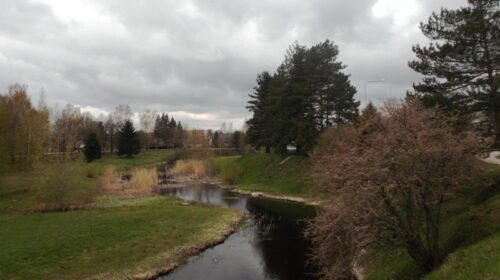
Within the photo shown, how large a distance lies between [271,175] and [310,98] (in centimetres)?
1221

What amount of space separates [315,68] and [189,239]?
32.7 m

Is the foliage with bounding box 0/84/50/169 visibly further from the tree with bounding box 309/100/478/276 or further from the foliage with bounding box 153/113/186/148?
the foliage with bounding box 153/113/186/148

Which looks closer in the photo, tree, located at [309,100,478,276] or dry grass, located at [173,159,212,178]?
tree, located at [309,100,478,276]

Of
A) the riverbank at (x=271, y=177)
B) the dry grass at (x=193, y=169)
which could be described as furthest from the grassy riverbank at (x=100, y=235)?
the dry grass at (x=193, y=169)

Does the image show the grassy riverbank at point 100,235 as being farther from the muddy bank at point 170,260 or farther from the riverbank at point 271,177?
the riverbank at point 271,177

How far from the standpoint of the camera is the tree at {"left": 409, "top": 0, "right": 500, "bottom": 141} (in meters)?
22.5

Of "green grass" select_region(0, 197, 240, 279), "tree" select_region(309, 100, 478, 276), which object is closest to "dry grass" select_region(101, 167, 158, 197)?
"green grass" select_region(0, 197, 240, 279)

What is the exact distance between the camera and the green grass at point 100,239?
1725 centimetres

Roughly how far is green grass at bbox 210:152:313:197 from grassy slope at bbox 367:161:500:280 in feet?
81.9

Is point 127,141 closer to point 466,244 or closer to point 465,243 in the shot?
point 465,243

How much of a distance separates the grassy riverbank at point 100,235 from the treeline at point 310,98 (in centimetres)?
2083

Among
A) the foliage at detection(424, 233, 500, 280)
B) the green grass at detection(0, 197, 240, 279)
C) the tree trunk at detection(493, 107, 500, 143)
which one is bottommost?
the green grass at detection(0, 197, 240, 279)

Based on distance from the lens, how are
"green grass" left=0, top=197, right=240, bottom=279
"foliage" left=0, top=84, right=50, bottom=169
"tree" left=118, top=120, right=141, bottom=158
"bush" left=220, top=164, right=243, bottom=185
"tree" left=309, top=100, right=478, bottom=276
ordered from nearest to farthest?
"tree" left=309, top=100, right=478, bottom=276, "green grass" left=0, top=197, right=240, bottom=279, "foliage" left=0, top=84, right=50, bottom=169, "bush" left=220, top=164, right=243, bottom=185, "tree" left=118, top=120, right=141, bottom=158

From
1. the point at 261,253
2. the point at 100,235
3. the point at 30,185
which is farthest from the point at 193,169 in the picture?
the point at 261,253
